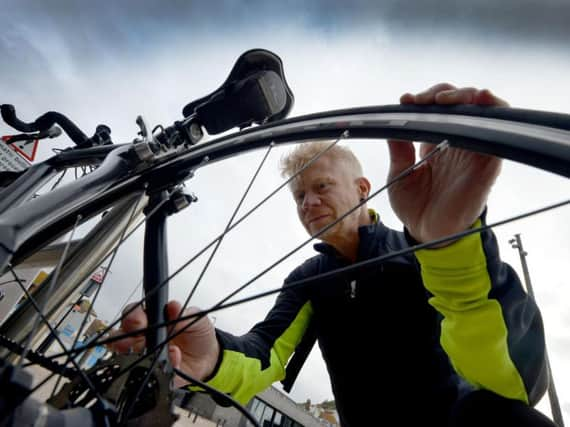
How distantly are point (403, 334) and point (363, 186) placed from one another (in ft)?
1.68

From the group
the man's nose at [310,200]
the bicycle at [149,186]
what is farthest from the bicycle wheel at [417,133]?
the man's nose at [310,200]

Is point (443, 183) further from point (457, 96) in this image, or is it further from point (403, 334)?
point (403, 334)

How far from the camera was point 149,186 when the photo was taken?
2.29ft

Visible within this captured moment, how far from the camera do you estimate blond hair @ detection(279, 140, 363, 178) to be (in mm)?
973

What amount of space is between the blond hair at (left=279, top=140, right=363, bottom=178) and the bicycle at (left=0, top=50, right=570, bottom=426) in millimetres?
200

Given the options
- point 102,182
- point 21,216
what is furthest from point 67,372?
point 102,182

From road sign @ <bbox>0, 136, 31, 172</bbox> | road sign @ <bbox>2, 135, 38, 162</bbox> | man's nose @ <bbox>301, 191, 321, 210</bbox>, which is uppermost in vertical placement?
man's nose @ <bbox>301, 191, 321, 210</bbox>

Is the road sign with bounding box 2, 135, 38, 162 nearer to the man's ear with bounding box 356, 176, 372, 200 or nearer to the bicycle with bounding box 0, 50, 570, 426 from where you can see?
the bicycle with bounding box 0, 50, 570, 426

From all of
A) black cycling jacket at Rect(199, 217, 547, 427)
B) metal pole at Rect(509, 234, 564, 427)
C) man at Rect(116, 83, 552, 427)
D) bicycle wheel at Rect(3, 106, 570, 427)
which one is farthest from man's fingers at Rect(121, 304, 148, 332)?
metal pole at Rect(509, 234, 564, 427)

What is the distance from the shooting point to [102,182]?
2.04ft

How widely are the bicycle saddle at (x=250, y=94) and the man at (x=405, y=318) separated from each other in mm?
245

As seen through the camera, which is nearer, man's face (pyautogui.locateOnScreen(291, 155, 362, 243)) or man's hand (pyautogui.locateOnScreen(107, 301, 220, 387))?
man's hand (pyautogui.locateOnScreen(107, 301, 220, 387))

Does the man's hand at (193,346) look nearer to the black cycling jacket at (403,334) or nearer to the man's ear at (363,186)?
the black cycling jacket at (403,334)

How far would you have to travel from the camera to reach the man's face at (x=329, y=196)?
2.89 feet
